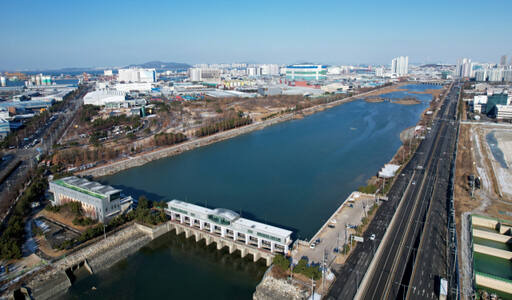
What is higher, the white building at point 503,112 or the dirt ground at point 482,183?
the white building at point 503,112

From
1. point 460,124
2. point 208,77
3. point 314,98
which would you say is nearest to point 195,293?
point 460,124

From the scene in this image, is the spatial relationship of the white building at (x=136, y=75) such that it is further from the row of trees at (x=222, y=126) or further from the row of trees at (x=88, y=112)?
the row of trees at (x=222, y=126)

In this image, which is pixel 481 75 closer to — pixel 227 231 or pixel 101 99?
pixel 101 99

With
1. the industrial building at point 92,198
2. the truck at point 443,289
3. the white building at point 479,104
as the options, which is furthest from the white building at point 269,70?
the truck at point 443,289

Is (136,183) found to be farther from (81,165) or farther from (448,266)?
(448,266)

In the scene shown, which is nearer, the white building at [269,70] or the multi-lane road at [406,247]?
the multi-lane road at [406,247]

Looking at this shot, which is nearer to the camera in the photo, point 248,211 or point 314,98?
point 248,211
